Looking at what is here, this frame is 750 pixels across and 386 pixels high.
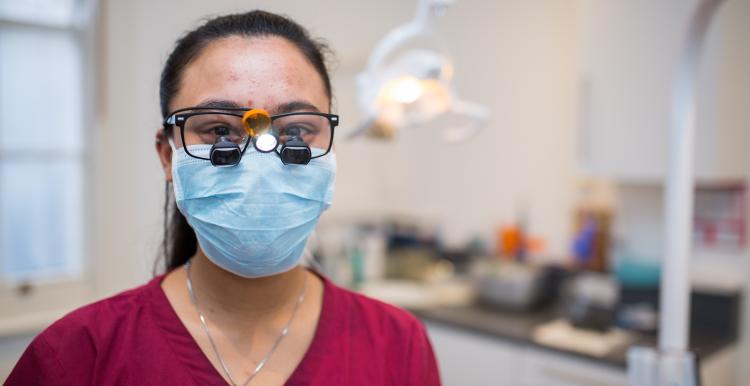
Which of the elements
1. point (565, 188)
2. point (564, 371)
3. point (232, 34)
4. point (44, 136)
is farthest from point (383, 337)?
point (565, 188)

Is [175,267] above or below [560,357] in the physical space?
above

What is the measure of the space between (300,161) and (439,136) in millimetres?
2365

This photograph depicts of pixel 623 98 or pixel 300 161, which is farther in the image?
pixel 623 98

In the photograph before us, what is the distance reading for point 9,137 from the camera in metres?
2.16

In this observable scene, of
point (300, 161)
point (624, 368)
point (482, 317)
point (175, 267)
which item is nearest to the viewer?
point (300, 161)

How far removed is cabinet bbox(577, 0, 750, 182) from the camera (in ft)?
6.72

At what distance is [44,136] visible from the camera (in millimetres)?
2242

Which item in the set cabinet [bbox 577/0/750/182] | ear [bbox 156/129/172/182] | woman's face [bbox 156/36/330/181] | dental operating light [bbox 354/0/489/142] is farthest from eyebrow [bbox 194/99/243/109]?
cabinet [bbox 577/0/750/182]

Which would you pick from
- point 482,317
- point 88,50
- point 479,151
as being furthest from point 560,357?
point 88,50

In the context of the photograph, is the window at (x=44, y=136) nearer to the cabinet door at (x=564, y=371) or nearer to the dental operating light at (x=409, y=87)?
the dental operating light at (x=409, y=87)

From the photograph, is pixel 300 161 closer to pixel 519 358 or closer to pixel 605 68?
pixel 519 358

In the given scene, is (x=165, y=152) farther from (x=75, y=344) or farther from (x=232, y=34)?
(x=75, y=344)

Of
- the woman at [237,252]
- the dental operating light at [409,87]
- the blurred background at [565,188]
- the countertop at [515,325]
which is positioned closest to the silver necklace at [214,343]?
the woman at [237,252]

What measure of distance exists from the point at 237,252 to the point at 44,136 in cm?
172
